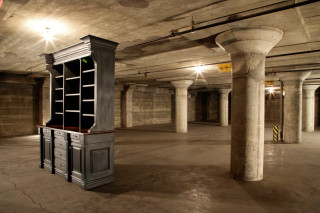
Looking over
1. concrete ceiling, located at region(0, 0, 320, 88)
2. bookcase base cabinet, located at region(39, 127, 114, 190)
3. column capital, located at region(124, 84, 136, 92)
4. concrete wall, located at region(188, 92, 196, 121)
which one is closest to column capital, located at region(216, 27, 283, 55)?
concrete ceiling, located at region(0, 0, 320, 88)

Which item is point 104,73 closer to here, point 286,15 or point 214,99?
point 286,15

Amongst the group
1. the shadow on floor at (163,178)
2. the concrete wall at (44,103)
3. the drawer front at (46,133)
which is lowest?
the shadow on floor at (163,178)

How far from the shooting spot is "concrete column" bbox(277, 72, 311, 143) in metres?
10.8

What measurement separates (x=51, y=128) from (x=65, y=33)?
8.70 feet

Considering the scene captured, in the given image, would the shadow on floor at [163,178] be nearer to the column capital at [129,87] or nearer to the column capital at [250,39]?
the column capital at [250,39]

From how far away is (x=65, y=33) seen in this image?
220 inches

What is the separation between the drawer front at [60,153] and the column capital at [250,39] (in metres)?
5.03

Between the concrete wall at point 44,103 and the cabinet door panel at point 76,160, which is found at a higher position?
the concrete wall at point 44,103

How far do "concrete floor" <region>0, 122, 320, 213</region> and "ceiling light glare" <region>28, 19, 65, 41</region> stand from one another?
3826mm

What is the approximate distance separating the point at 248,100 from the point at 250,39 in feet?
4.88

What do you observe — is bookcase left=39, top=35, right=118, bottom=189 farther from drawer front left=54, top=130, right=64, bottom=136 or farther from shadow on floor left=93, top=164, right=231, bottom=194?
shadow on floor left=93, top=164, right=231, bottom=194

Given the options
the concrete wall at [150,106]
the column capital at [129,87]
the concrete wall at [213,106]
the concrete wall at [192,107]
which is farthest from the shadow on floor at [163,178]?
the concrete wall at [213,106]

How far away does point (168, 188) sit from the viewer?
15.5ft

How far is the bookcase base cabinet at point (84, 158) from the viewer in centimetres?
462
